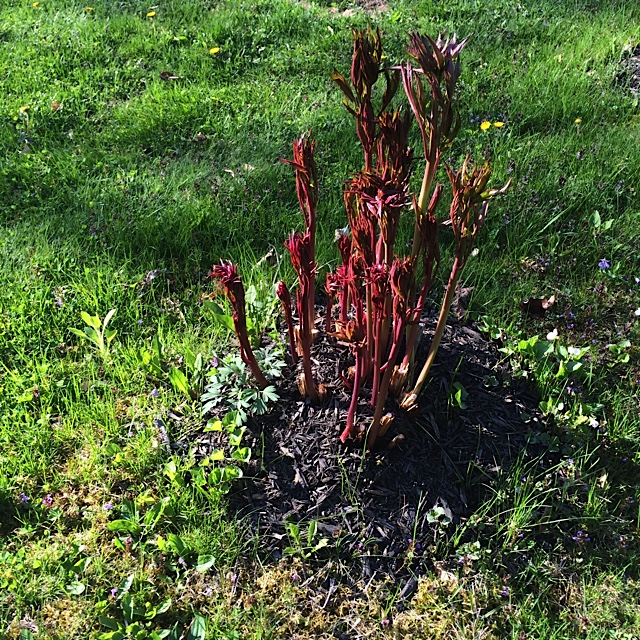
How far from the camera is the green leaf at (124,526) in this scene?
2305 mm

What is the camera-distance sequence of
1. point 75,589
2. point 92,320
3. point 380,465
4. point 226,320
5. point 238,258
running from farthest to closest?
point 238,258
point 92,320
point 226,320
point 380,465
point 75,589

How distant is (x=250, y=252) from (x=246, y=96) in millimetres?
1792

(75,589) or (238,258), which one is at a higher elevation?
(238,258)

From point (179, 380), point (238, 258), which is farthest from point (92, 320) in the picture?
point (238, 258)

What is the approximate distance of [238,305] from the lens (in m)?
2.22

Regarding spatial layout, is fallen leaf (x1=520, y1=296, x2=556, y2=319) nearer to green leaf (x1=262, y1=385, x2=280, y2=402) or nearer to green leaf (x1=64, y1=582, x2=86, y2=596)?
green leaf (x1=262, y1=385, x2=280, y2=402)

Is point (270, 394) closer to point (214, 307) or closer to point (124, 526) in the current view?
point (214, 307)

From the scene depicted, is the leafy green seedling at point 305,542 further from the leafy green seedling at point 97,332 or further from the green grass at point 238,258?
the leafy green seedling at point 97,332

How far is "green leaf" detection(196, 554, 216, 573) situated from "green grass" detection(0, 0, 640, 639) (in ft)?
0.13

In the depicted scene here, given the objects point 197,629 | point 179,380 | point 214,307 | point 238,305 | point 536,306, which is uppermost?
point 238,305

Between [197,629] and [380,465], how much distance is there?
0.89m

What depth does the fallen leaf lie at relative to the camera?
319cm

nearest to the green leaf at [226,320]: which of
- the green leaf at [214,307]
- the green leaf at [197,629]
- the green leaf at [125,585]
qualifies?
the green leaf at [214,307]

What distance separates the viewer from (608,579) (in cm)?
228
